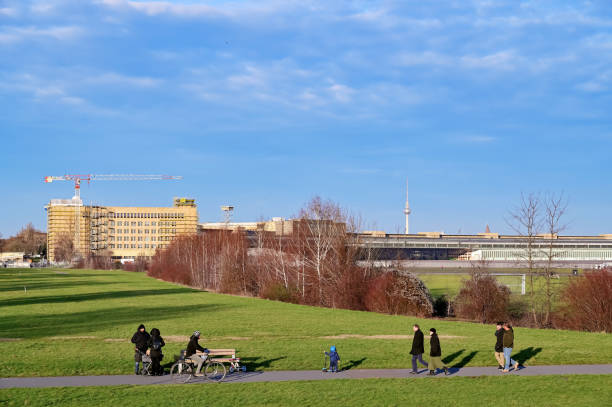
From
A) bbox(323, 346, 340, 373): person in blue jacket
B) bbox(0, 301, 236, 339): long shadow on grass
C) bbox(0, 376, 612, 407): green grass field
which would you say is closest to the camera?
bbox(0, 376, 612, 407): green grass field

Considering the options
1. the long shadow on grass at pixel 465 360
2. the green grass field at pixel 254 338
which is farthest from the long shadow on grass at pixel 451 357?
the long shadow on grass at pixel 465 360

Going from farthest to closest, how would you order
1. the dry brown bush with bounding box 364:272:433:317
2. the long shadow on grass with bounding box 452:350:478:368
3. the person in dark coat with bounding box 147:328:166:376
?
the dry brown bush with bounding box 364:272:433:317 < the long shadow on grass with bounding box 452:350:478:368 < the person in dark coat with bounding box 147:328:166:376

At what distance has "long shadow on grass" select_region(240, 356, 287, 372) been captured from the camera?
25172 millimetres

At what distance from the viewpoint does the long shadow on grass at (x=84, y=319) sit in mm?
36312

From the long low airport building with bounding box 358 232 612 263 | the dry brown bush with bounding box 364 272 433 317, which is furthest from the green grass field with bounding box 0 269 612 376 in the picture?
the long low airport building with bounding box 358 232 612 263

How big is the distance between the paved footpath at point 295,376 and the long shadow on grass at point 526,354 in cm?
155

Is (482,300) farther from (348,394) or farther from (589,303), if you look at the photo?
(348,394)

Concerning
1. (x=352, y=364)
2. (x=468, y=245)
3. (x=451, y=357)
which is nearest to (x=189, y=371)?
(x=352, y=364)

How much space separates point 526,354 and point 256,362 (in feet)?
38.9

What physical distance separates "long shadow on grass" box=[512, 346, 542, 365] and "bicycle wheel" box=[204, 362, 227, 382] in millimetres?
12161

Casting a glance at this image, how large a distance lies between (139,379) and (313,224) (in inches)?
1795

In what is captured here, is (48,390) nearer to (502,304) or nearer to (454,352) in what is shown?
(454,352)

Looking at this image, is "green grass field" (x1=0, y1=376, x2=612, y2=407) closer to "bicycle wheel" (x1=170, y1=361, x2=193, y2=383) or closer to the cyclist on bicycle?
the cyclist on bicycle

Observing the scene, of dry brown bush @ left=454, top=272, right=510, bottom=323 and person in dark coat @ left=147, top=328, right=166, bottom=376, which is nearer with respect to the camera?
person in dark coat @ left=147, top=328, right=166, bottom=376
